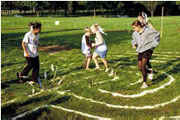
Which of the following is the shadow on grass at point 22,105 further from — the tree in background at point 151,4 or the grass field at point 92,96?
the tree in background at point 151,4

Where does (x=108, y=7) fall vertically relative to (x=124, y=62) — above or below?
above

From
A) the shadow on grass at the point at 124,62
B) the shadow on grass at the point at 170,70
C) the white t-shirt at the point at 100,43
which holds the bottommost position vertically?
the shadow on grass at the point at 170,70

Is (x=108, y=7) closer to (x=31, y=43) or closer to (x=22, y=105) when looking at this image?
(x=31, y=43)

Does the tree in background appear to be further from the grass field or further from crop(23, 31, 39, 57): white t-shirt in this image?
crop(23, 31, 39, 57): white t-shirt

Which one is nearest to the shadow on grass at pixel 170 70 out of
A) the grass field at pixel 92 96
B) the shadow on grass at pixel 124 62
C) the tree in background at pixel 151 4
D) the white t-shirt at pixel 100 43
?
the grass field at pixel 92 96

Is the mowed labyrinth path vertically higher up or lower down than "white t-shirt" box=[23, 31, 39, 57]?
lower down

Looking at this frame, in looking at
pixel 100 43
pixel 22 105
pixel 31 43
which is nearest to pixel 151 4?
pixel 100 43

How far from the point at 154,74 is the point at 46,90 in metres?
4.43

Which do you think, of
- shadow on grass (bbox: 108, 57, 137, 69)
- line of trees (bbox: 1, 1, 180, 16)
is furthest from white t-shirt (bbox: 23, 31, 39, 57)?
line of trees (bbox: 1, 1, 180, 16)

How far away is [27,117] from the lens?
5.98 metres

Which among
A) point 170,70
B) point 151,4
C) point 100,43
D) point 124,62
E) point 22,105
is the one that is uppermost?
point 151,4

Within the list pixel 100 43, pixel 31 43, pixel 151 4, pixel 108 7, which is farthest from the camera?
pixel 108 7

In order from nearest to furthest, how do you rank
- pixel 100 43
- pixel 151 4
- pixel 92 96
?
pixel 92 96 < pixel 100 43 < pixel 151 4

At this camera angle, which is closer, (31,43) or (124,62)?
(31,43)
